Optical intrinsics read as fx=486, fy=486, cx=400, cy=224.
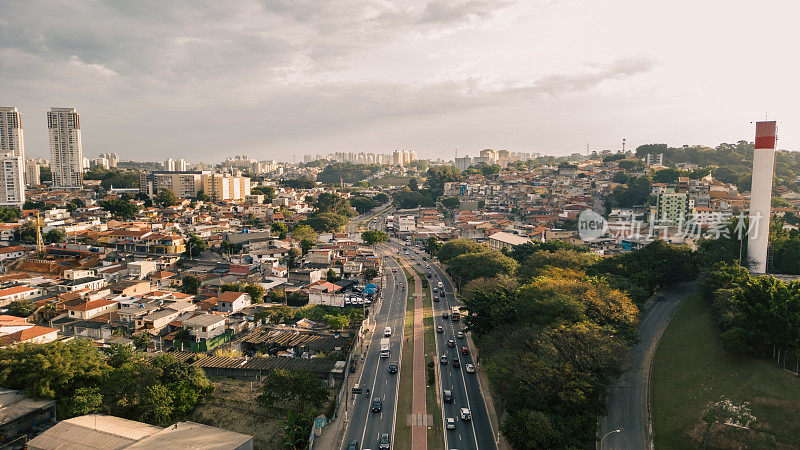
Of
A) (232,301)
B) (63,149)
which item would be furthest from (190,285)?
(63,149)

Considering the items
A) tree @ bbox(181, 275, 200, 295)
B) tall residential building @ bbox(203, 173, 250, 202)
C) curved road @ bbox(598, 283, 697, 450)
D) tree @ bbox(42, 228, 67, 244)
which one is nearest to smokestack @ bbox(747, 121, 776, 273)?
curved road @ bbox(598, 283, 697, 450)

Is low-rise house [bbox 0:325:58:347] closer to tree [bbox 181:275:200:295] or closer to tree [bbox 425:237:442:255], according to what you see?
tree [bbox 181:275:200:295]

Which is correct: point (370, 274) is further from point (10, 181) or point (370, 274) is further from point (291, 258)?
point (10, 181)

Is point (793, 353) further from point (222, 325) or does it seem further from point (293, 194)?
point (293, 194)

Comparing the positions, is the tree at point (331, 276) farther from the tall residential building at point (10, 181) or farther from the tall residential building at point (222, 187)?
the tall residential building at point (10, 181)

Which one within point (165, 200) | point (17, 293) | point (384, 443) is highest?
point (165, 200)

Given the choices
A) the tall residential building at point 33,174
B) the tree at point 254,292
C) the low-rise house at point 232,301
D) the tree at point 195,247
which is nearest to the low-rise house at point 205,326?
the low-rise house at point 232,301
